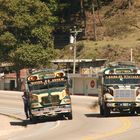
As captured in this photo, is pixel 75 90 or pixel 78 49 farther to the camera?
pixel 78 49

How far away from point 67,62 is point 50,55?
961 centimetres

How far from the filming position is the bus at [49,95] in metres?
32.3

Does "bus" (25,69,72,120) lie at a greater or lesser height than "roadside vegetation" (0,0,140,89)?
lesser

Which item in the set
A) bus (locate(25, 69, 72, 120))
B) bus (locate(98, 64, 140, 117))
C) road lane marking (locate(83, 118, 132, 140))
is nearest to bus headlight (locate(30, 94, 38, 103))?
bus (locate(25, 69, 72, 120))

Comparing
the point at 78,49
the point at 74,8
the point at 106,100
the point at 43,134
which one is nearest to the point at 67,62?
the point at 78,49

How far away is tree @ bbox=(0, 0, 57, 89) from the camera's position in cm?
8706

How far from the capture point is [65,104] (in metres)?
32.3

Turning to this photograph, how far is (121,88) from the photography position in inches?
1308

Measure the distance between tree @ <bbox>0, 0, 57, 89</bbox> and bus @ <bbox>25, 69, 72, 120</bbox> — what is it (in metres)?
53.7

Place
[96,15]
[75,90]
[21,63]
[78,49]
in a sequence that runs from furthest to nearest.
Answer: [96,15] < [78,49] < [21,63] < [75,90]

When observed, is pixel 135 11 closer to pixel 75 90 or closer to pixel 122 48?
pixel 122 48

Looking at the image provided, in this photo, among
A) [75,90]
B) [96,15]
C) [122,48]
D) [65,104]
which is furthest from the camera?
[96,15]

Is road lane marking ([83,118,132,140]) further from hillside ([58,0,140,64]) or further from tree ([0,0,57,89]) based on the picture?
hillside ([58,0,140,64])

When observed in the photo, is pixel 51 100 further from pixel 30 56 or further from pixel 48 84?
pixel 30 56
